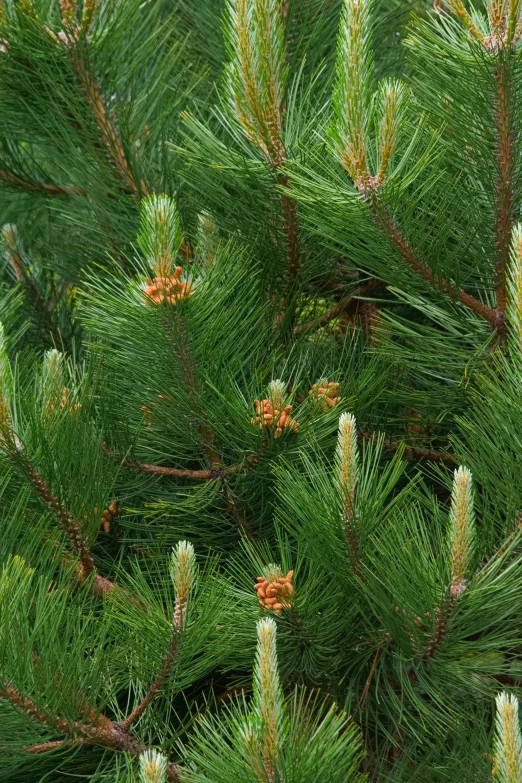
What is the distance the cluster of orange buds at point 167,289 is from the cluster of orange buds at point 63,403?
0.22m

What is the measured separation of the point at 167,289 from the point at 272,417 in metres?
0.25

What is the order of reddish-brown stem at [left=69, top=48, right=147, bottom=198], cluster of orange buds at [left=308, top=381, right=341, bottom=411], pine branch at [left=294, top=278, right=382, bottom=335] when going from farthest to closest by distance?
pine branch at [left=294, top=278, right=382, bottom=335]
reddish-brown stem at [left=69, top=48, right=147, bottom=198]
cluster of orange buds at [left=308, top=381, right=341, bottom=411]

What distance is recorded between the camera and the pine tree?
1118 mm

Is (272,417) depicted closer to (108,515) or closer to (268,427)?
(268,427)

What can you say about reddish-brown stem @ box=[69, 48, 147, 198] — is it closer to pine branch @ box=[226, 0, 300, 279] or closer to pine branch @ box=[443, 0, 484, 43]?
pine branch @ box=[226, 0, 300, 279]

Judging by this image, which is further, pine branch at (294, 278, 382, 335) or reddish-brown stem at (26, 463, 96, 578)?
pine branch at (294, 278, 382, 335)

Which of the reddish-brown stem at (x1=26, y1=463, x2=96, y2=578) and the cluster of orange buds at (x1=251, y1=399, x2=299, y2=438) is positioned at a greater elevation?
the cluster of orange buds at (x1=251, y1=399, x2=299, y2=438)

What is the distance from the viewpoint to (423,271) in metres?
1.28

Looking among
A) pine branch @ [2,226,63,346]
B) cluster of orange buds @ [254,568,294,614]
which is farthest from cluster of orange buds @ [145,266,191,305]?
pine branch @ [2,226,63,346]

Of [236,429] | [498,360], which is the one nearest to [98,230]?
[236,429]

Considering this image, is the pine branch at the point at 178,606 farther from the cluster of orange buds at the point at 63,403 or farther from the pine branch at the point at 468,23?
the pine branch at the point at 468,23

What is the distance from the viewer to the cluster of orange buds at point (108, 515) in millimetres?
1471

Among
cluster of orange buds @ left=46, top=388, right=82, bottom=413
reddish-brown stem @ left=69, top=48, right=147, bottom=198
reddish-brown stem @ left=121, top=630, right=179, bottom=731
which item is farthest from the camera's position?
reddish-brown stem @ left=69, top=48, right=147, bottom=198

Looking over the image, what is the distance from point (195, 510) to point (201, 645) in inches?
10.3
